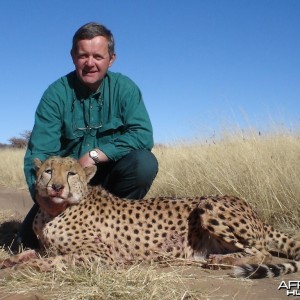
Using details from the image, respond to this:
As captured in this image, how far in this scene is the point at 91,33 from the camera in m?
3.71

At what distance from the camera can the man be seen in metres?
3.75

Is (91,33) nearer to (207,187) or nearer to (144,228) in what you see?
(144,228)

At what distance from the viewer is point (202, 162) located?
5566 mm

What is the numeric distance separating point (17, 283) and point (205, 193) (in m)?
2.85

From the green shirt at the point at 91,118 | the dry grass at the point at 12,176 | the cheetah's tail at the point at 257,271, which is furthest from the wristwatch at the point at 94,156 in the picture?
the dry grass at the point at 12,176

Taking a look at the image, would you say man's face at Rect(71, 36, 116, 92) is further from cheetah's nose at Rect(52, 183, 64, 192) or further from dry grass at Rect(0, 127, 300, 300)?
dry grass at Rect(0, 127, 300, 300)

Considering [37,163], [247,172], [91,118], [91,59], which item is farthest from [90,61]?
[247,172]

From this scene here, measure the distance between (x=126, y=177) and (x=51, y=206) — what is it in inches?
31.4

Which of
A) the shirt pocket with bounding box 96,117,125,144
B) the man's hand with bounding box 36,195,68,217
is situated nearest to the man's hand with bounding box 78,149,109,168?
the shirt pocket with bounding box 96,117,125,144

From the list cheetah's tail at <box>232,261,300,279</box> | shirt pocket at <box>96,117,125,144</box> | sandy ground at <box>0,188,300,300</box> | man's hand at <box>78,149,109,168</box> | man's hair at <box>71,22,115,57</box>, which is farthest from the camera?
shirt pocket at <box>96,117,125,144</box>

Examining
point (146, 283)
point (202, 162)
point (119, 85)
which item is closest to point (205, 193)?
point (202, 162)

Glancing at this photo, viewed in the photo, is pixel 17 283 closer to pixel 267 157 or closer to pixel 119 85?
pixel 119 85

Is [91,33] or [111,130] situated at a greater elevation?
[91,33]

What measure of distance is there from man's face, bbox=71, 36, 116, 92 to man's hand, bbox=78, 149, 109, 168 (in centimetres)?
57
